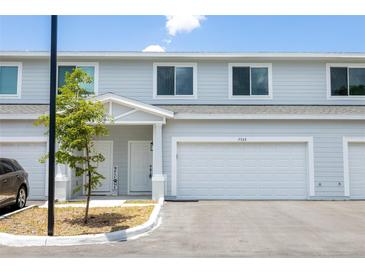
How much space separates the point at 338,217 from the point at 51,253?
770 cm

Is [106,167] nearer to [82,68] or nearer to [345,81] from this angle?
[82,68]

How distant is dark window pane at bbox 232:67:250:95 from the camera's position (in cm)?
1523

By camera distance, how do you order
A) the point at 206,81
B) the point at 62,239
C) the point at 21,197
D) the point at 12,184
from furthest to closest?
the point at 206,81, the point at 21,197, the point at 12,184, the point at 62,239

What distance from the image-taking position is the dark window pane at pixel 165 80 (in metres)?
15.1

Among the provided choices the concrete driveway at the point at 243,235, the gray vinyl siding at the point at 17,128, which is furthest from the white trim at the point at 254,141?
the gray vinyl siding at the point at 17,128

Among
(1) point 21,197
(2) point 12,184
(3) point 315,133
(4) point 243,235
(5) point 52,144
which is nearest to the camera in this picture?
(5) point 52,144

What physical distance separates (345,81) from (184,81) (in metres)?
7.57

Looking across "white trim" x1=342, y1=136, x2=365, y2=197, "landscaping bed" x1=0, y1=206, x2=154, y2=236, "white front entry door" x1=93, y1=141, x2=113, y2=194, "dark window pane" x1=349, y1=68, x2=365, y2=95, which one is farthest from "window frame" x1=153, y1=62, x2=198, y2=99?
"dark window pane" x1=349, y1=68, x2=365, y2=95

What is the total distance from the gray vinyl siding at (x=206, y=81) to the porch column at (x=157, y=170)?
2973mm

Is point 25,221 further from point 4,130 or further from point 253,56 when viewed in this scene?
point 253,56

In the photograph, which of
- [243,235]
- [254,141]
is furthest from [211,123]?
[243,235]

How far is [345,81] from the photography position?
50.7 ft
